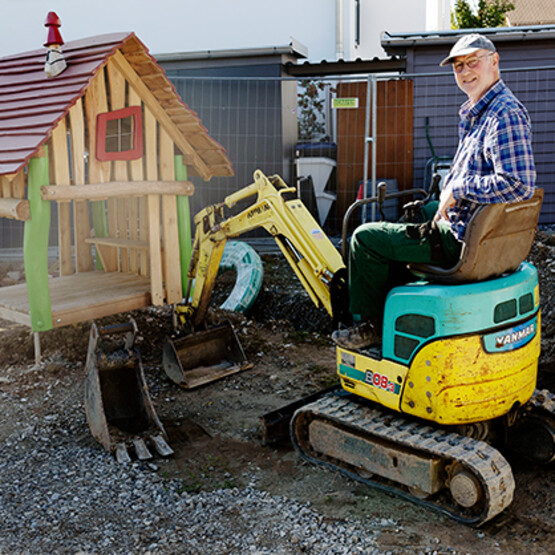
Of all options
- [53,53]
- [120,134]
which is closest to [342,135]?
[120,134]

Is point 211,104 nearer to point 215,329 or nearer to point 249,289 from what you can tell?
point 249,289

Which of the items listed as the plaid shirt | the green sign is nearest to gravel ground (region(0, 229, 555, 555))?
the plaid shirt

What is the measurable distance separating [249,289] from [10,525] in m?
4.45

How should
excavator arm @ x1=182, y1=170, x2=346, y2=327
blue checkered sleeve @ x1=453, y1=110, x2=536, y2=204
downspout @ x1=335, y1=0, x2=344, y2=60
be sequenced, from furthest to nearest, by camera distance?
downspout @ x1=335, y1=0, x2=344, y2=60 < excavator arm @ x1=182, y1=170, x2=346, y2=327 < blue checkered sleeve @ x1=453, y1=110, x2=536, y2=204

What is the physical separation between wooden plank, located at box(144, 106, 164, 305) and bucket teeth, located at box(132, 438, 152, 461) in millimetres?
1782

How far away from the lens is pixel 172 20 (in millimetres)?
14508

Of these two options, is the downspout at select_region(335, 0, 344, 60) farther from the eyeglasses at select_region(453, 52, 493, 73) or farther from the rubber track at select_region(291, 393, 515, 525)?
the rubber track at select_region(291, 393, 515, 525)

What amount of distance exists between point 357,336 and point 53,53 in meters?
3.55

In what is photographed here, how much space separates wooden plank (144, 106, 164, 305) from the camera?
238 inches

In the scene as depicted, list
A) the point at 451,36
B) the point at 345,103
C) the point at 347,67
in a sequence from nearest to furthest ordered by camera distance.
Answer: the point at 345,103
the point at 451,36
the point at 347,67

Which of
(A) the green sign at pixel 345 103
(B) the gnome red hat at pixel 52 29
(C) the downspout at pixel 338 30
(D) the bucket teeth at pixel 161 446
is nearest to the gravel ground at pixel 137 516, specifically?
(D) the bucket teeth at pixel 161 446

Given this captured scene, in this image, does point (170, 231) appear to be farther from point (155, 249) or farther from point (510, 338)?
point (510, 338)

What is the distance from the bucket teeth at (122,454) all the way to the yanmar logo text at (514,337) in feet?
8.33

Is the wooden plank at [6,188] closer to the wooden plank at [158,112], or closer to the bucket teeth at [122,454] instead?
the wooden plank at [158,112]
